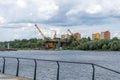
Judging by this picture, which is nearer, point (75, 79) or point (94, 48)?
point (75, 79)

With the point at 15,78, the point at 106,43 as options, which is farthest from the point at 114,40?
the point at 15,78

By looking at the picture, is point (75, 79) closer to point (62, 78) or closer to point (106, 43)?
point (62, 78)

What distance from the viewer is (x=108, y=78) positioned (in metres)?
44.9

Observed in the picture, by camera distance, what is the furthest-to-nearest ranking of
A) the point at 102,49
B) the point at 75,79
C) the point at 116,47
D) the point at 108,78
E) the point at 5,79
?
the point at 102,49 < the point at 116,47 < the point at 108,78 < the point at 75,79 < the point at 5,79

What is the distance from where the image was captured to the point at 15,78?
72.6 feet

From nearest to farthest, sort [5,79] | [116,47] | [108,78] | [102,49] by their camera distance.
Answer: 1. [5,79]
2. [108,78]
3. [116,47]
4. [102,49]

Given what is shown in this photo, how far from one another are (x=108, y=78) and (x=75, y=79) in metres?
5.08

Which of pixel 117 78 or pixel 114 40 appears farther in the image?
pixel 114 40

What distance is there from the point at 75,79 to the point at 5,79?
2079 cm

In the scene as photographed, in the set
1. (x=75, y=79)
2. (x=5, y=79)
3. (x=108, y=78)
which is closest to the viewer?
(x=5, y=79)

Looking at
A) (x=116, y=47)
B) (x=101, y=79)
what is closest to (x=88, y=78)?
(x=101, y=79)

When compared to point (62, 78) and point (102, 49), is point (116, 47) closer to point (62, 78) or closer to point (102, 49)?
point (102, 49)

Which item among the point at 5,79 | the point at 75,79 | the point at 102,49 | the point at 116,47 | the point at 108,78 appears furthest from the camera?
the point at 102,49

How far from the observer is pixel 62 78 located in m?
43.0
